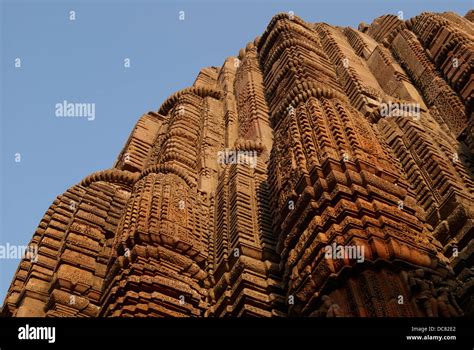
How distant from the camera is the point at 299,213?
1169cm

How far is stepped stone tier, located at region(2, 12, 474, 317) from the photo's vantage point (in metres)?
9.86

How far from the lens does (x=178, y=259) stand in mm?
13383

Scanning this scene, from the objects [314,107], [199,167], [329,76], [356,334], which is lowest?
[356,334]

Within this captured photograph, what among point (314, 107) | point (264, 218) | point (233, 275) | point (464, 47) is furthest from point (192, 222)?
point (464, 47)

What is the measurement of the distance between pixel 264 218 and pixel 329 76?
920 centimetres

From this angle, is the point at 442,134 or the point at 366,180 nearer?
the point at 366,180

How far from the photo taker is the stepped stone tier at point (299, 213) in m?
9.86

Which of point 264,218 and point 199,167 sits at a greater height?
point 199,167

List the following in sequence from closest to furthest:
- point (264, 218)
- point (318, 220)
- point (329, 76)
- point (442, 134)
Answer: point (318, 220)
point (264, 218)
point (442, 134)
point (329, 76)

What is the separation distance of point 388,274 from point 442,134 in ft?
27.7

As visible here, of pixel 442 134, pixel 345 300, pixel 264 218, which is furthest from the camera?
pixel 442 134

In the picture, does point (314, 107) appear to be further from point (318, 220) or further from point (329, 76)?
point (329, 76)

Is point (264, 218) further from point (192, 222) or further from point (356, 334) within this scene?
point (356, 334)

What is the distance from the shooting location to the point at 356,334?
23.7 ft
